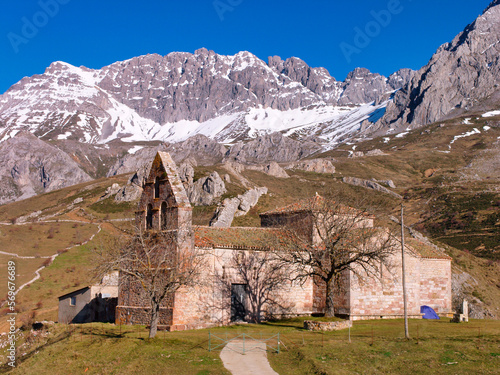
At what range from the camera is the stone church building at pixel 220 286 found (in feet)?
99.5

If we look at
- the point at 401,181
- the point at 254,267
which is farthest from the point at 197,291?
the point at 401,181

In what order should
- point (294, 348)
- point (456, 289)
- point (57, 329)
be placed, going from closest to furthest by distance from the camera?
point (294, 348) → point (57, 329) → point (456, 289)

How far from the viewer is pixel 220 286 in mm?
31797

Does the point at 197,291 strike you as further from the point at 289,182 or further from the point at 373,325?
the point at 289,182

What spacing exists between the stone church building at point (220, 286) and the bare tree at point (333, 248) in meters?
1.11

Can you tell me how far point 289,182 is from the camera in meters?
146

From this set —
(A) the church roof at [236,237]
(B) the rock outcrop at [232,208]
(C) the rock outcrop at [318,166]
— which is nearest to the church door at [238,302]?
(A) the church roof at [236,237]

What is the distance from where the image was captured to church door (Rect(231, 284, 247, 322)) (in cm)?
3241

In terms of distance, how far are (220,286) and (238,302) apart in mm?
2021

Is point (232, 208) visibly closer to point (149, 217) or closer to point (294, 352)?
point (149, 217)

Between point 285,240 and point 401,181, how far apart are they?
134 meters

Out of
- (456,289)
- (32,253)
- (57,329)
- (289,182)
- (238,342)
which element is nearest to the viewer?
(238,342)

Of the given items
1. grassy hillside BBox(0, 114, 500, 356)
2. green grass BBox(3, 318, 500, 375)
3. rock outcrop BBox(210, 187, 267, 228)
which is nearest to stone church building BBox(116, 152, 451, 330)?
green grass BBox(3, 318, 500, 375)

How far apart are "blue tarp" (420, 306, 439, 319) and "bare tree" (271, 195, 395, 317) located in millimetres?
7025
